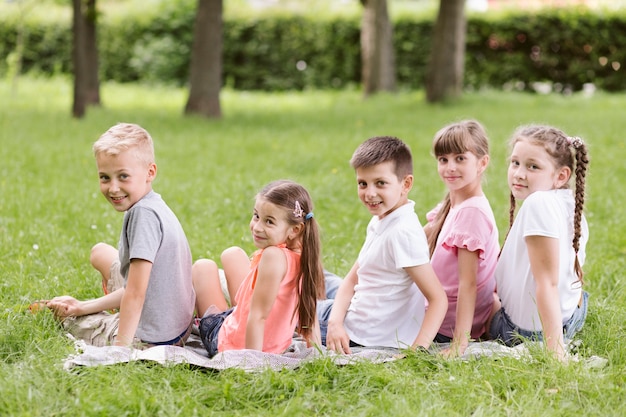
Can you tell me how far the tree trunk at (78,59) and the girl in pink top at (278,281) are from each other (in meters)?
9.15

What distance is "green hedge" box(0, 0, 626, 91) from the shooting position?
808 inches

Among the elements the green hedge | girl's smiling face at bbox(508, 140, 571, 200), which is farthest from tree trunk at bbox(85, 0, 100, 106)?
girl's smiling face at bbox(508, 140, 571, 200)

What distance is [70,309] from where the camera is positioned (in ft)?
14.4

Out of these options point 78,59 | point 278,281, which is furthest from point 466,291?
point 78,59

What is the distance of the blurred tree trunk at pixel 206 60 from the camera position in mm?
13227

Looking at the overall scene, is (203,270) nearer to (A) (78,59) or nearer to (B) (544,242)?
(B) (544,242)

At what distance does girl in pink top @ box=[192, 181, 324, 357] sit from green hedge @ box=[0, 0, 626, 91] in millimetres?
17526

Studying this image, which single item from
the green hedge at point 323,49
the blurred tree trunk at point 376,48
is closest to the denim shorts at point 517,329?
the blurred tree trunk at point 376,48

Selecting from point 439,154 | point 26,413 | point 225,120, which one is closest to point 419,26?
point 225,120

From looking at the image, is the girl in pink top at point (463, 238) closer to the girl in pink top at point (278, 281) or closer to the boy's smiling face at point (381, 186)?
the boy's smiling face at point (381, 186)

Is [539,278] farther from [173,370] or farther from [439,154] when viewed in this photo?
[173,370]

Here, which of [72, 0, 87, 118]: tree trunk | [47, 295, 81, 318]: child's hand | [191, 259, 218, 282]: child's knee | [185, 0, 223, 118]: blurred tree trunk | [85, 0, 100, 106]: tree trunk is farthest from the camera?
[85, 0, 100, 106]: tree trunk

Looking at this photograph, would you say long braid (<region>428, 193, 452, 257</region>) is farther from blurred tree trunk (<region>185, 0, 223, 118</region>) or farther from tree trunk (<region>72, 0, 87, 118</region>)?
blurred tree trunk (<region>185, 0, 223, 118</region>)

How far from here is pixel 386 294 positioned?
422 centimetres
